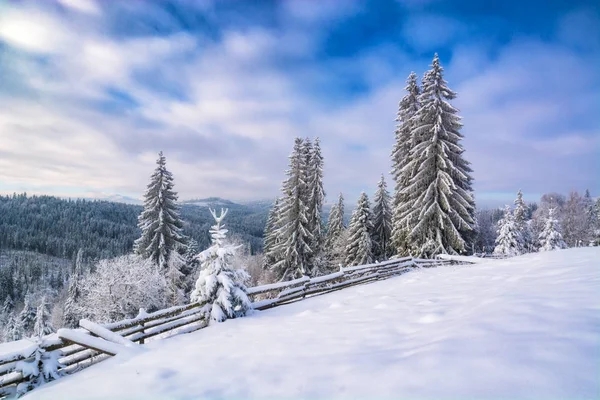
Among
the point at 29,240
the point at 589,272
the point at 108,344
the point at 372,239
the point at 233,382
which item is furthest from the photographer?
the point at 29,240

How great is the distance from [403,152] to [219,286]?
2039cm

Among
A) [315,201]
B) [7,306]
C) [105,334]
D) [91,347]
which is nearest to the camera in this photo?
[91,347]

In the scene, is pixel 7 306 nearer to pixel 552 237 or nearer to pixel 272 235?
pixel 272 235

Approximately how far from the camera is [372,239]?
31.8m

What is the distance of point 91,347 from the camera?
21.9 feet

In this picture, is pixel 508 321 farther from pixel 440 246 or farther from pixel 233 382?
pixel 440 246

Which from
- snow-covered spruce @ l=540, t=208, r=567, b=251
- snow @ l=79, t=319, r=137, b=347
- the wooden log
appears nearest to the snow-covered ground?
the wooden log

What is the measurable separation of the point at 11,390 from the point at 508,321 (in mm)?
9476

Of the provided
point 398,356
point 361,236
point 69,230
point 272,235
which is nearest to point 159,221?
point 272,235

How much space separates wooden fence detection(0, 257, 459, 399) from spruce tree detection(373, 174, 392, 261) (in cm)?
1727

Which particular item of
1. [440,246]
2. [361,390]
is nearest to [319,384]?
[361,390]

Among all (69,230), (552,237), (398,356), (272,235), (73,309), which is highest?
(69,230)

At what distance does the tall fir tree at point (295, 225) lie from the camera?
25875 millimetres

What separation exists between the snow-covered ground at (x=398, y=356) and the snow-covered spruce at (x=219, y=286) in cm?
81
